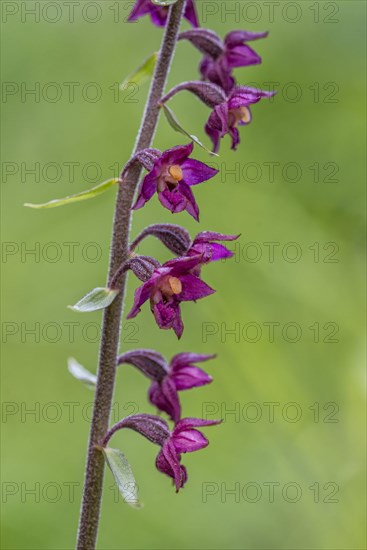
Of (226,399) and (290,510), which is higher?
(226,399)

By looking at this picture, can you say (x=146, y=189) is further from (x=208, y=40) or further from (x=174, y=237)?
(x=208, y=40)

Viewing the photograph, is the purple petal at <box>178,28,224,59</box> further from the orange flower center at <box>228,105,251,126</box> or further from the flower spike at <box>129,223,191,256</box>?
the flower spike at <box>129,223,191,256</box>

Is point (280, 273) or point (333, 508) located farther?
point (280, 273)

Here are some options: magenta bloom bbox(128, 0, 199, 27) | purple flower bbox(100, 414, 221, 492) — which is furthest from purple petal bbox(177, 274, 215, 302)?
magenta bloom bbox(128, 0, 199, 27)

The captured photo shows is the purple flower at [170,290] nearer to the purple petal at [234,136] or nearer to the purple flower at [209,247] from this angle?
the purple flower at [209,247]

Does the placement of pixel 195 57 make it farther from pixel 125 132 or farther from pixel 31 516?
pixel 31 516

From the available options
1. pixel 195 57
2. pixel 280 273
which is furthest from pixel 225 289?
pixel 195 57
